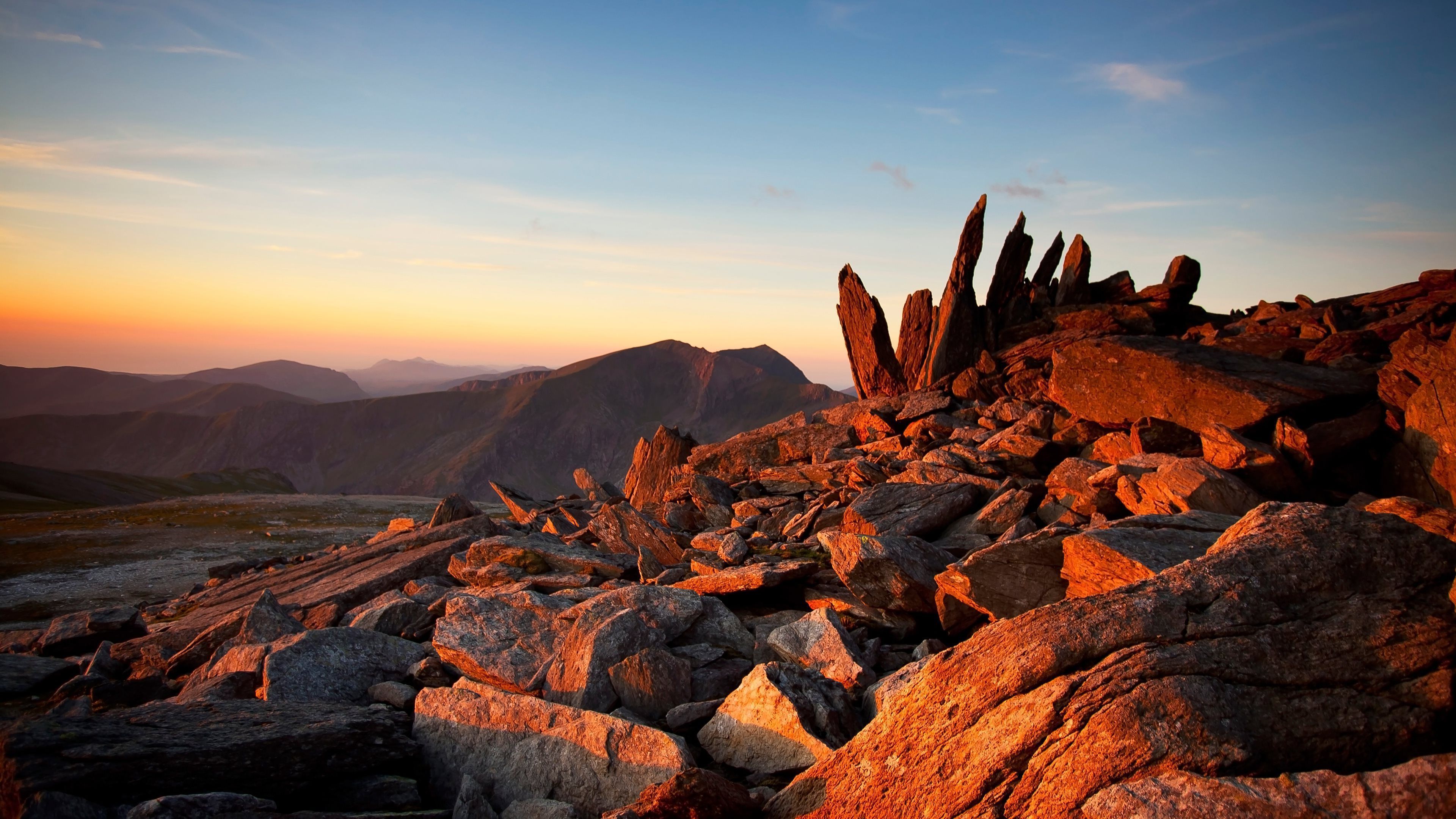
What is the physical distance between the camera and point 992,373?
28688mm

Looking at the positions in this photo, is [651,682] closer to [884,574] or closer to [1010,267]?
[884,574]

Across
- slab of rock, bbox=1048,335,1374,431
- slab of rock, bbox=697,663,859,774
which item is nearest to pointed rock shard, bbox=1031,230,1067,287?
slab of rock, bbox=1048,335,1374,431

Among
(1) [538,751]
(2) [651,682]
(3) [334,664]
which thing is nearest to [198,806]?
(1) [538,751]

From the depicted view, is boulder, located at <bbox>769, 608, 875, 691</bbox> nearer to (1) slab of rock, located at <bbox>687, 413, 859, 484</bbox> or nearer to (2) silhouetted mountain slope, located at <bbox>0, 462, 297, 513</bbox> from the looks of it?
(1) slab of rock, located at <bbox>687, 413, 859, 484</bbox>

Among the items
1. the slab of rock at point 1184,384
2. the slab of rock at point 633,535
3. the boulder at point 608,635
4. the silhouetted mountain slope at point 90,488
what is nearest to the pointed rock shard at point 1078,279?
the slab of rock at point 1184,384

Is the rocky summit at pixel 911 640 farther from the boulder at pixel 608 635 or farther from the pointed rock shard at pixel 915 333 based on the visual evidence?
the pointed rock shard at pixel 915 333

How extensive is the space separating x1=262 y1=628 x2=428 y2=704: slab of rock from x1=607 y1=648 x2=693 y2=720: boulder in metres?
→ 4.83

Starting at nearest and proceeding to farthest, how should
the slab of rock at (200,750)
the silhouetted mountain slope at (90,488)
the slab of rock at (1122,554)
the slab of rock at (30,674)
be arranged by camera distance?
1. the slab of rock at (200,750)
2. the slab of rock at (1122,554)
3. the slab of rock at (30,674)
4. the silhouetted mountain slope at (90,488)

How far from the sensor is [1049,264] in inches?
1515

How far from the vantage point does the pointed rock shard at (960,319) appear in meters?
31.2

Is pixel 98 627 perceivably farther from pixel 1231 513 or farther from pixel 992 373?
pixel 992 373

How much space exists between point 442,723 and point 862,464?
13938 millimetres

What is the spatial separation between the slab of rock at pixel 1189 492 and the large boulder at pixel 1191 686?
5622 mm

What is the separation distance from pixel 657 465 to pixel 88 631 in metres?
19.0
